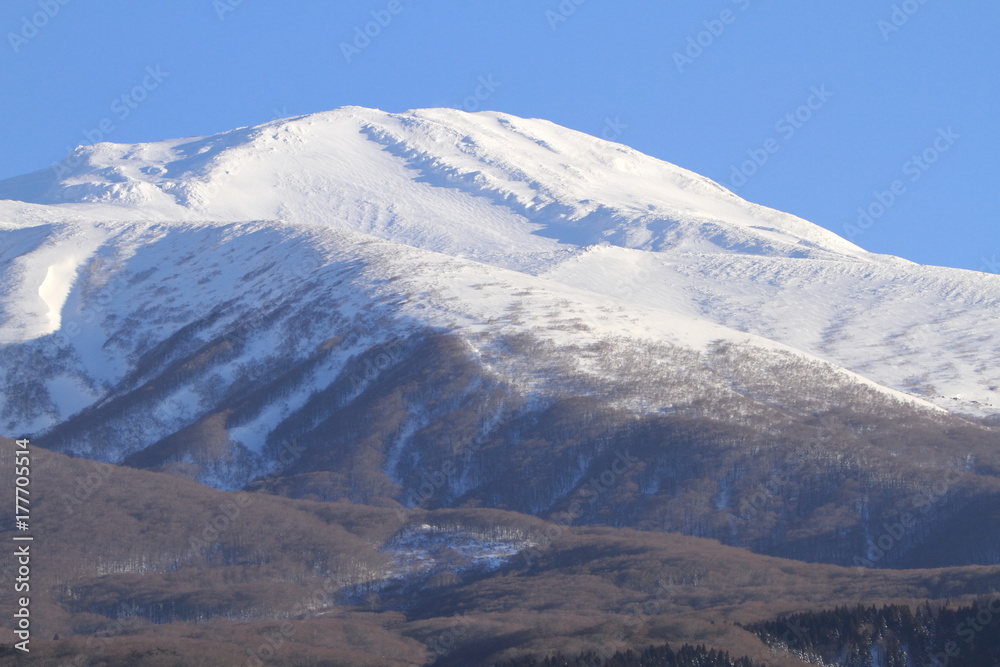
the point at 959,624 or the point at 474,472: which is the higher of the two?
the point at 474,472

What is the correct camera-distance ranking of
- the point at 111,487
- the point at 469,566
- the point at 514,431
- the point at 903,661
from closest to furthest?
the point at 903,661
the point at 469,566
the point at 111,487
the point at 514,431

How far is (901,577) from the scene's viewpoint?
429 feet

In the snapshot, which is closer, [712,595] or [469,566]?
[712,595]

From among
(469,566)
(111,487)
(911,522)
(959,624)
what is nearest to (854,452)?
(911,522)

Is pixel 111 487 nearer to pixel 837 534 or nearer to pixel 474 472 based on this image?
pixel 474 472

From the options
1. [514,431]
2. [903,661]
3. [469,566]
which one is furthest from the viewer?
[514,431]

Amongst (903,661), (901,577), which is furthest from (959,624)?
(901,577)

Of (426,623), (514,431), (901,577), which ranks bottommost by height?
(426,623)

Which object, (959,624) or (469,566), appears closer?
(959,624)

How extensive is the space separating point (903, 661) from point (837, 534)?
54164mm

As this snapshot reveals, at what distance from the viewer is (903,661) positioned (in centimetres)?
10425

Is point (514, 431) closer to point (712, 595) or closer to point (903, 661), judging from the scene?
point (712, 595)

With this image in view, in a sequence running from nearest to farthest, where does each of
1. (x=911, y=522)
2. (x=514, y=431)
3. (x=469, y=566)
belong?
(x=469, y=566) < (x=911, y=522) < (x=514, y=431)

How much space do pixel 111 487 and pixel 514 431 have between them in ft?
175
